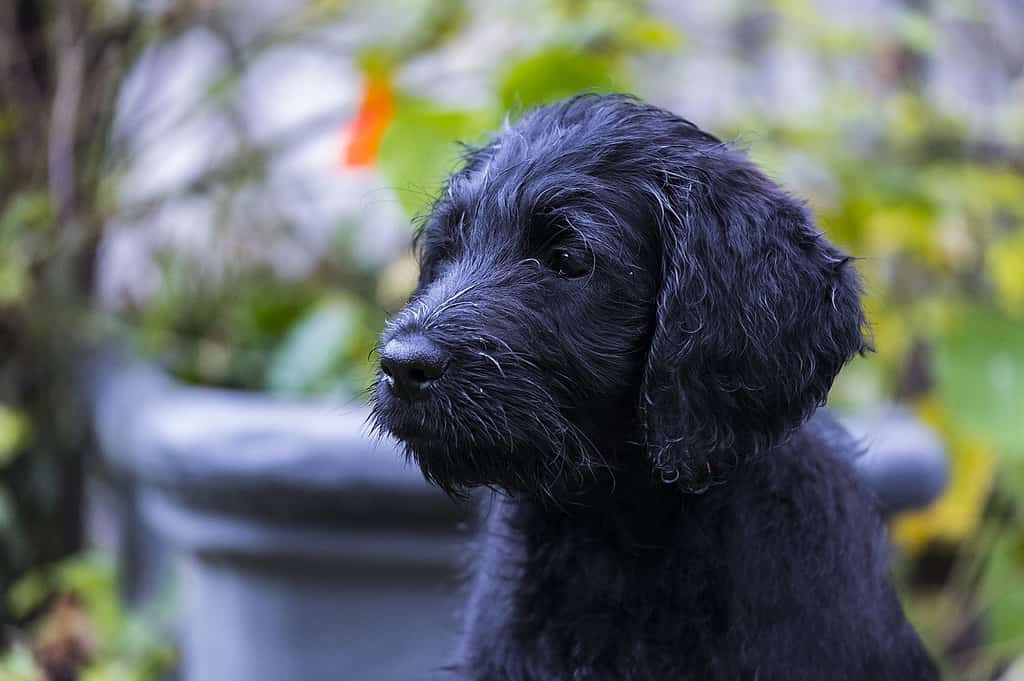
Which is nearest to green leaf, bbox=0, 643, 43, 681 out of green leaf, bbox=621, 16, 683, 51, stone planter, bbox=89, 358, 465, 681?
stone planter, bbox=89, 358, 465, 681

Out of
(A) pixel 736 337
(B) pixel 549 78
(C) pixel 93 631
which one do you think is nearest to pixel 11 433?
(C) pixel 93 631

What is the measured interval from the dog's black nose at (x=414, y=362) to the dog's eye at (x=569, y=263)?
22 centimetres

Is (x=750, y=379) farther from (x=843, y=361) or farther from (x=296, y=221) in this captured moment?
(x=296, y=221)

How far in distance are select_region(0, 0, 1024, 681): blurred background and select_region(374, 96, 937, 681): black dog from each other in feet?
3.46

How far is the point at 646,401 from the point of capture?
1646 millimetres

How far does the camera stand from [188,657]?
3346 millimetres

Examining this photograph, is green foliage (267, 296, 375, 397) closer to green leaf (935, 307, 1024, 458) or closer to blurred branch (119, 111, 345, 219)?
blurred branch (119, 111, 345, 219)

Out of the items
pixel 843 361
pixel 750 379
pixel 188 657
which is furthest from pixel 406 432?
pixel 188 657

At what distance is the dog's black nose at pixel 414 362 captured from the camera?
5.19 ft

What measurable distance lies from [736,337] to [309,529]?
157cm

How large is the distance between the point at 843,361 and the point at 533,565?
575 mm

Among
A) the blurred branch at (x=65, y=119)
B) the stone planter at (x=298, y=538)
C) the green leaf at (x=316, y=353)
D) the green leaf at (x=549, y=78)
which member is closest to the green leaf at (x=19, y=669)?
the stone planter at (x=298, y=538)

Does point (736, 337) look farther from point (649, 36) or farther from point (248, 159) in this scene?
point (248, 159)

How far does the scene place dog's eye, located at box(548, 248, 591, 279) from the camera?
5.49 feet
